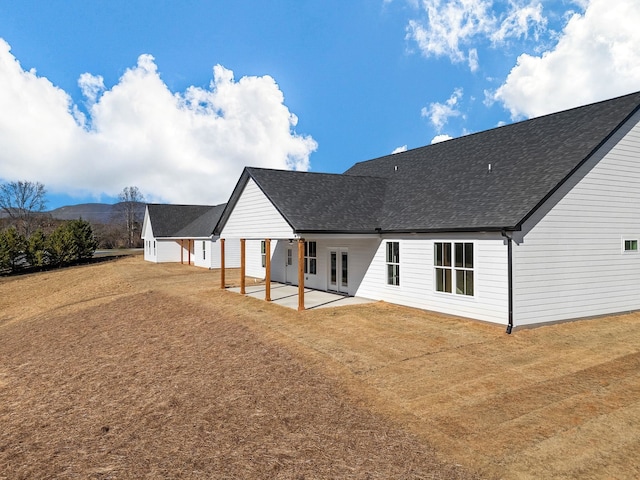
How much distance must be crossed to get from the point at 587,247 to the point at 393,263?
6.25 metres

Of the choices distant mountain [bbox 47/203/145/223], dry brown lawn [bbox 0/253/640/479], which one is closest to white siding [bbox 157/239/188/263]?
dry brown lawn [bbox 0/253/640/479]

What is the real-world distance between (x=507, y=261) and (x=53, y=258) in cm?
4662

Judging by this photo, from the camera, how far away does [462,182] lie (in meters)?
15.7

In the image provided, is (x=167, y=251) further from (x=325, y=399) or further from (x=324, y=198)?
(x=325, y=399)

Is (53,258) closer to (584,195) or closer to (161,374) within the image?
(161,374)

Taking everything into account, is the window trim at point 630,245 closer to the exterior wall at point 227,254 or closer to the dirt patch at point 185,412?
the dirt patch at point 185,412

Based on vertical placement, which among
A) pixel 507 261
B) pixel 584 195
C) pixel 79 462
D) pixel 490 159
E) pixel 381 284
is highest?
pixel 490 159

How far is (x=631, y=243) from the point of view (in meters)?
14.0

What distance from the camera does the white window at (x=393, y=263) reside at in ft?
51.8

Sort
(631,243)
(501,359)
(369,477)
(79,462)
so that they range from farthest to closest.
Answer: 1. (631,243)
2. (501,359)
3. (79,462)
4. (369,477)

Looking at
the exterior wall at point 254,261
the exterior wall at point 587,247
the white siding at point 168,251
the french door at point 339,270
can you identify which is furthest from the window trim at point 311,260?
the white siding at point 168,251

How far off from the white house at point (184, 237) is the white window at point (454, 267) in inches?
853

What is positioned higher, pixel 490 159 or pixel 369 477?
pixel 490 159

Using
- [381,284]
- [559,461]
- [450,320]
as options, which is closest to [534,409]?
[559,461]
